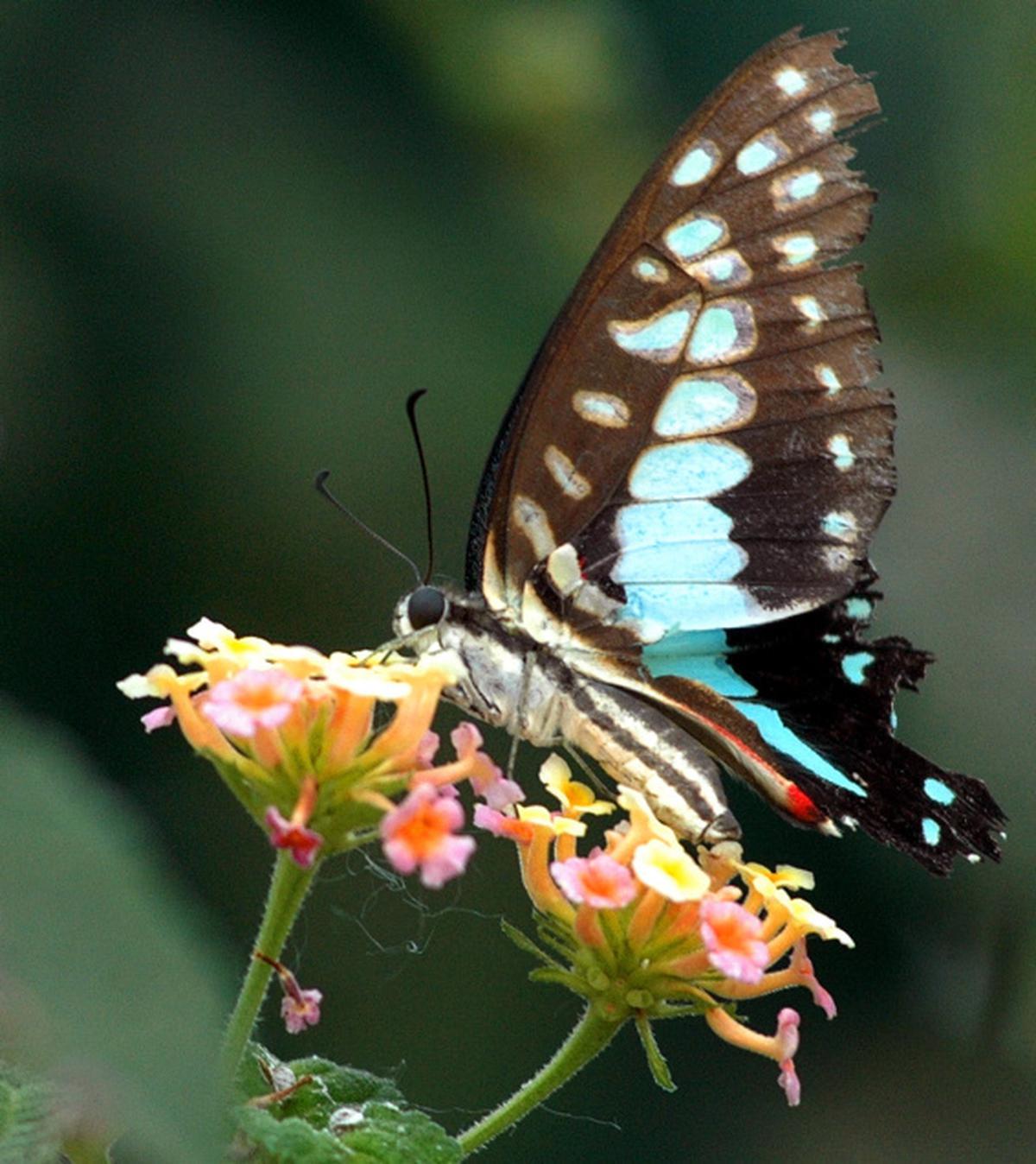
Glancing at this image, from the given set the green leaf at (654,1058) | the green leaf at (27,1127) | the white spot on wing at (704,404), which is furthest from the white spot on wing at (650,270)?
the green leaf at (27,1127)

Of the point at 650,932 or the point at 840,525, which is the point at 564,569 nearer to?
the point at 840,525

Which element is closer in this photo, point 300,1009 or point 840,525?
point 300,1009

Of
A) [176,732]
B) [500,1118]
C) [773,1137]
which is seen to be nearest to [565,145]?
[176,732]

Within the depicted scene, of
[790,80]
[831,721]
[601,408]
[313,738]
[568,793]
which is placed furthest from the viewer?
[831,721]

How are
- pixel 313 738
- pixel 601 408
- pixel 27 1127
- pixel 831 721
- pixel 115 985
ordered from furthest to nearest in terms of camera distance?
pixel 831 721
pixel 601 408
pixel 313 738
pixel 27 1127
pixel 115 985

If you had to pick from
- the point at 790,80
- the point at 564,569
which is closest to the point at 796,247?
the point at 790,80

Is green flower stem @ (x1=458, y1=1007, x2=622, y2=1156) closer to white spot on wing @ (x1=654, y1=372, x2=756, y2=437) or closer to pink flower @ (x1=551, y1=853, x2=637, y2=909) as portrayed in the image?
pink flower @ (x1=551, y1=853, x2=637, y2=909)
